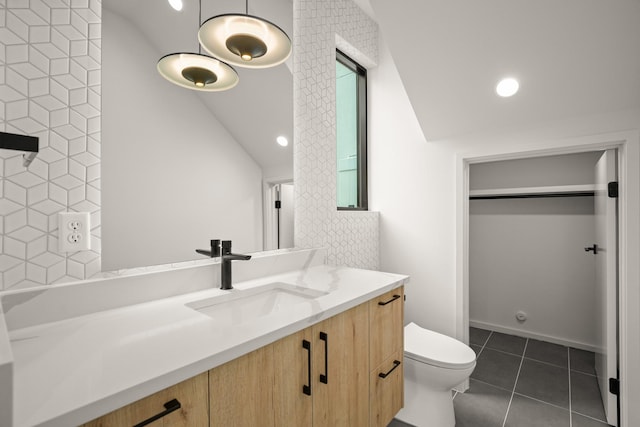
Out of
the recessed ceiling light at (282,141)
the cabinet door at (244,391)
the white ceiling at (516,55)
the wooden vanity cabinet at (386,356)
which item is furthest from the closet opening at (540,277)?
the cabinet door at (244,391)

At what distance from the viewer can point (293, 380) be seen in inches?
37.1

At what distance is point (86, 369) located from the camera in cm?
63

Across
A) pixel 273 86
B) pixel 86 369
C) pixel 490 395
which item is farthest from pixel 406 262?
pixel 86 369

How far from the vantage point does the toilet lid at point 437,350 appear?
1.68m

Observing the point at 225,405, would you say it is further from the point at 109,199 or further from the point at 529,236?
the point at 529,236

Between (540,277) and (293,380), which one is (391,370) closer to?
(293,380)

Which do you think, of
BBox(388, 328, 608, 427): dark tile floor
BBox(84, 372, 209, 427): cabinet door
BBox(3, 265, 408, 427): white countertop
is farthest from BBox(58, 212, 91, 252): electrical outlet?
BBox(388, 328, 608, 427): dark tile floor

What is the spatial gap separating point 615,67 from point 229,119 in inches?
77.9

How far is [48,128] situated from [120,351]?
2.40ft

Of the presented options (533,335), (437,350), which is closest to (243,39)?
(437,350)

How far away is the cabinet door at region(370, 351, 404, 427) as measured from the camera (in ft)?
4.42

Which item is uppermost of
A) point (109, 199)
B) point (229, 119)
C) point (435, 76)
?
point (435, 76)

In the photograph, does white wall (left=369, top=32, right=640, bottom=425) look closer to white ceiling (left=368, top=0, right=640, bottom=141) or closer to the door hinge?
white ceiling (left=368, top=0, right=640, bottom=141)

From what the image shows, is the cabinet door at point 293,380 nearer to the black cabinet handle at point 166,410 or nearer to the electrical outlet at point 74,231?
the black cabinet handle at point 166,410
